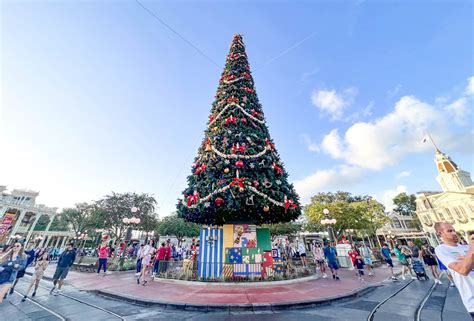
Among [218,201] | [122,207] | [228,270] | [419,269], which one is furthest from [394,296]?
[122,207]

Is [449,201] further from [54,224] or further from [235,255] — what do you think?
[54,224]

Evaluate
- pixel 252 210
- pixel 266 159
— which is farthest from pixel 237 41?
→ pixel 252 210

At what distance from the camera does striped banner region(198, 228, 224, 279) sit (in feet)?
31.0

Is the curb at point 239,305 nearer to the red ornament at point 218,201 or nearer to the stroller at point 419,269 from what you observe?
the red ornament at point 218,201

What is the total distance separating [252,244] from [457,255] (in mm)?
8285

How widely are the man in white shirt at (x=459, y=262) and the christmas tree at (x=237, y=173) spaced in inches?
254

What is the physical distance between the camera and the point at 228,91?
1261 cm

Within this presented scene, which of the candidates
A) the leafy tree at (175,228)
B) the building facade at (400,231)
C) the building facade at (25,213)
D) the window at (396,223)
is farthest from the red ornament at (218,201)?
the window at (396,223)

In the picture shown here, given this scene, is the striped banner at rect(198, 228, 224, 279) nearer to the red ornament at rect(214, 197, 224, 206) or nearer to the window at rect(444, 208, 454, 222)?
the red ornament at rect(214, 197, 224, 206)

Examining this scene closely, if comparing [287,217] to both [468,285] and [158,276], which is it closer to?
[158,276]

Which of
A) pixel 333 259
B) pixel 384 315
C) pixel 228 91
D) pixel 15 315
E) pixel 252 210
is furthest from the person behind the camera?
pixel 228 91

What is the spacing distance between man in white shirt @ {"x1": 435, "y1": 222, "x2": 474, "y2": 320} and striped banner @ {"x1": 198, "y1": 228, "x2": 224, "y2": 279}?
851 centimetres

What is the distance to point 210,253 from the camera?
9945 millimetres

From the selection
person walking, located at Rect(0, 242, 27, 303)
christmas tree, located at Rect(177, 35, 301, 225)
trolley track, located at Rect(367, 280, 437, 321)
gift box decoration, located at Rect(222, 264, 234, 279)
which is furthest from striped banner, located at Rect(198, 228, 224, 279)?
person walking, located at Rect(0, 242, 27, 303)
